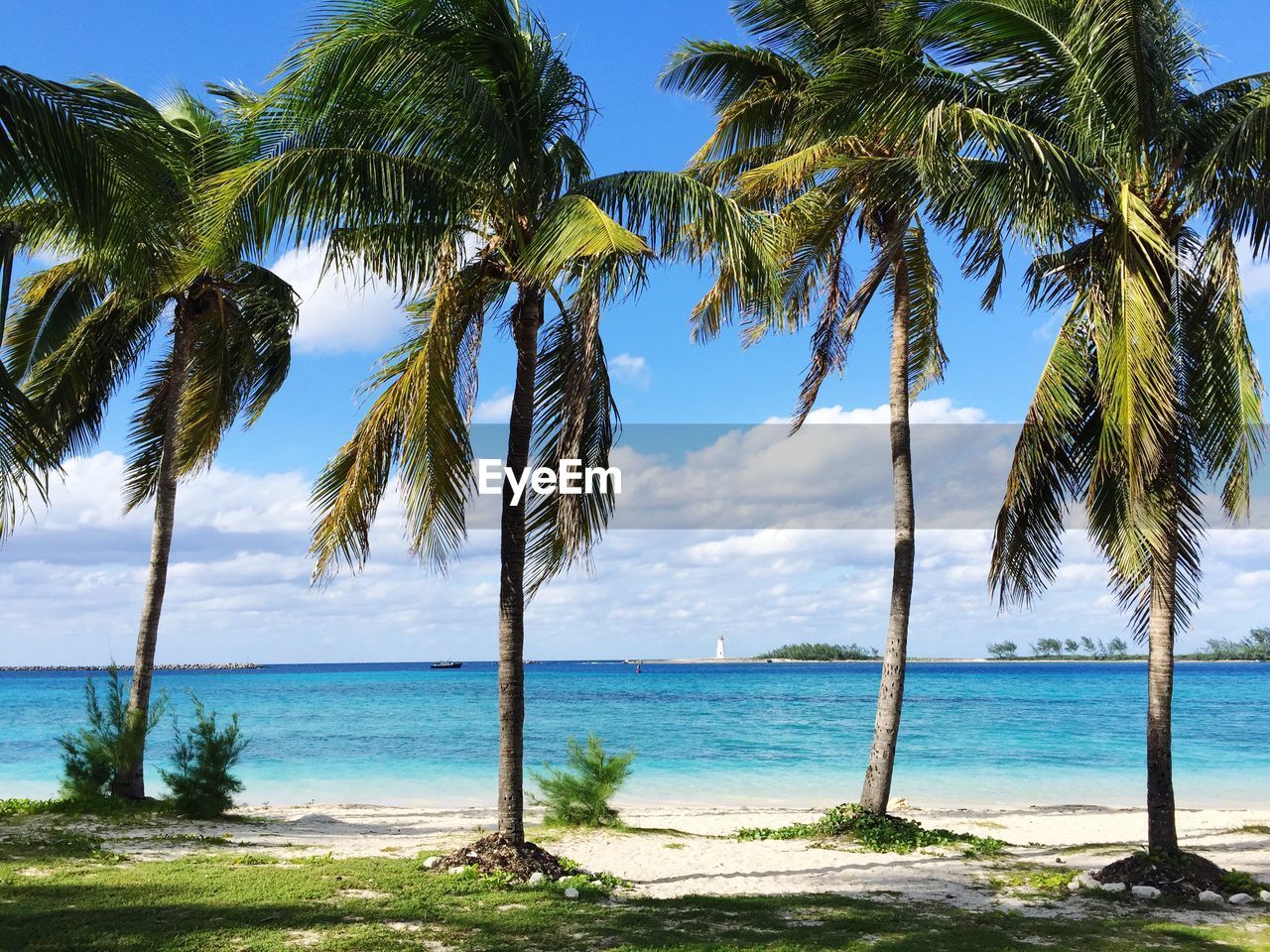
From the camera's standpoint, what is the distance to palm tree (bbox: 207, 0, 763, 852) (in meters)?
7.14

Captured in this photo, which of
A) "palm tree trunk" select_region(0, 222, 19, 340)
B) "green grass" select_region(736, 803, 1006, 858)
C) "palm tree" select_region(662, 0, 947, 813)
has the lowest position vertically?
"green grass" select_region(736, 803, 1006, 858)

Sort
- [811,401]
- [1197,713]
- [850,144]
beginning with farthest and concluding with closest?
[1197,713] < [811,401] < [850,144]

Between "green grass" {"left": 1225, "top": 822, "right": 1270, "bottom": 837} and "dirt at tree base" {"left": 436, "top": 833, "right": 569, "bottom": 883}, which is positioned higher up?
"dirt at tree base" {"left": 436, "top": 833, "right": 569, "bottom": 883}

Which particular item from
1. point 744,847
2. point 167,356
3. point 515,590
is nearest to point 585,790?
point 744,847

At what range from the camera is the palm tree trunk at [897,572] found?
10633 mm

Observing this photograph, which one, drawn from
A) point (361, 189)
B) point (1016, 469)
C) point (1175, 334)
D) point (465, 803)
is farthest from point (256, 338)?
point (1175, 334)

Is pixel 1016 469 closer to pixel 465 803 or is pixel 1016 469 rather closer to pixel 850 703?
pixel 465 803

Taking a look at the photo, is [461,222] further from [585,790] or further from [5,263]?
[585,790]

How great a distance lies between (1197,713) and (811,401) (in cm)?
3544

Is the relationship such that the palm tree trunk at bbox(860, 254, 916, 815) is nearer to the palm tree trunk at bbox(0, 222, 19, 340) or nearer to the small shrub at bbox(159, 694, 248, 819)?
the small shrub at bbox(159, 694, 248, 819)

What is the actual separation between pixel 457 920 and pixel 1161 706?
6.20 meters

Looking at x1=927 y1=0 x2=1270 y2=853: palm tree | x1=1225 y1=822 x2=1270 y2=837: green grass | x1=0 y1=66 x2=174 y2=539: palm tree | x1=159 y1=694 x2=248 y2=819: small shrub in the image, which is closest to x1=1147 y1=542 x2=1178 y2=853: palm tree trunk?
x1=927 y1=0 x2=1270 y2=853: palm tree

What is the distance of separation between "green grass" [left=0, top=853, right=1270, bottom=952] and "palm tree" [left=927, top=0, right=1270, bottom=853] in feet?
8.20

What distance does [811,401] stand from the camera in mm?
11930
